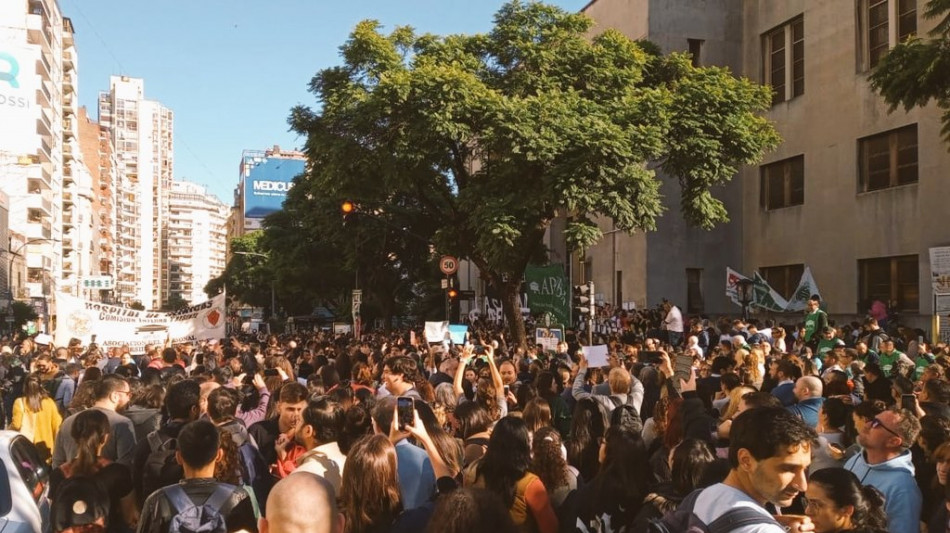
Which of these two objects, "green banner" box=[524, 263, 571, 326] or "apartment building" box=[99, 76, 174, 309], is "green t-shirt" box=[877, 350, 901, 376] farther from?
"apartment building" box=[99, 76, 174, 309]

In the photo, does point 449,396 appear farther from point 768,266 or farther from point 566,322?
point 768,266

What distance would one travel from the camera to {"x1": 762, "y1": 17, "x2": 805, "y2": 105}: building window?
98.8ft

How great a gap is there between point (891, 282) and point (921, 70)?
45.3ft

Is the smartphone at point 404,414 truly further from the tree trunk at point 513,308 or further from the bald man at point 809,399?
the tree trunk at point 513,308

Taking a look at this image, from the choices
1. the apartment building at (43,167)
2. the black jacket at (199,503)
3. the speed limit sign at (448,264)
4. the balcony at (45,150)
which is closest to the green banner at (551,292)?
the speed limit sign at (448,264)

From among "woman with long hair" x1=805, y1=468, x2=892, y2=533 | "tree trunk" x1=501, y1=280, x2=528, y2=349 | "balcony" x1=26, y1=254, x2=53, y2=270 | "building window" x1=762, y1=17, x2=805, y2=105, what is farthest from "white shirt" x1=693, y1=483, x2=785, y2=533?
"balcony" x1=26, y1=254, x2=53, y2=270

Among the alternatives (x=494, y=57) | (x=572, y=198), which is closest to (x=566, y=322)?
(x=572, y=198)

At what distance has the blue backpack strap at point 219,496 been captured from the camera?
4.35 meters

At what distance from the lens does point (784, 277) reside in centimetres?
3127

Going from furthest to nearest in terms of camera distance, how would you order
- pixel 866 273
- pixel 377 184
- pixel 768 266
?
1. pixel 768 266
2. pixel 866 273
3. pixel 377 184

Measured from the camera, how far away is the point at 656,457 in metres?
5.98

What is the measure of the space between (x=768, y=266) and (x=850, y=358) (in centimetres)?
2123

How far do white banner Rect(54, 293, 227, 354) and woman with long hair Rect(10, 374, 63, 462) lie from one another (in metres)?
7.58

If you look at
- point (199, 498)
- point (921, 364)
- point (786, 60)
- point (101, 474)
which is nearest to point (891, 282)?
point (786, 60)
